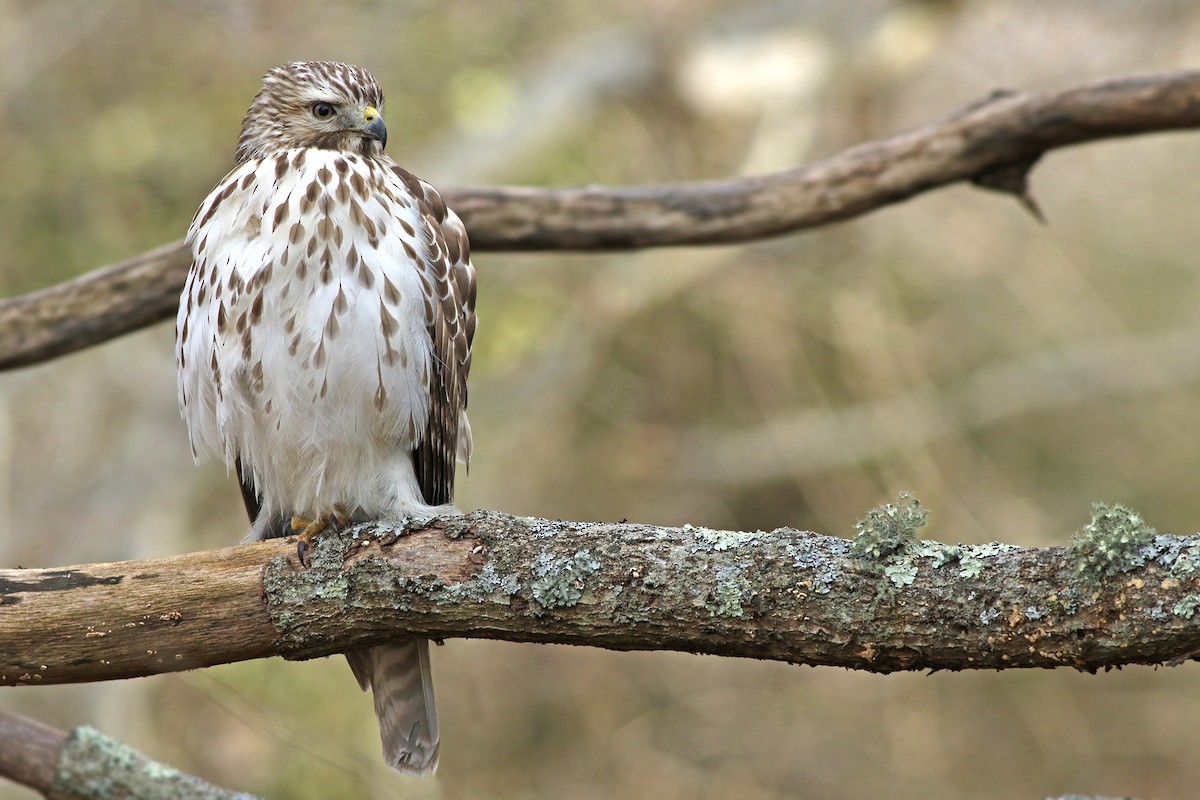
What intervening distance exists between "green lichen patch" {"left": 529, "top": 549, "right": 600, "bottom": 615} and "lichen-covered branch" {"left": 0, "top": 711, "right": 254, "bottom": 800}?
1362 mm

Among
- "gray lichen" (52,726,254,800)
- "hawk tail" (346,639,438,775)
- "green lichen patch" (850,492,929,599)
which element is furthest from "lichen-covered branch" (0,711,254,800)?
"green lichen patch" (850,492,929,599)

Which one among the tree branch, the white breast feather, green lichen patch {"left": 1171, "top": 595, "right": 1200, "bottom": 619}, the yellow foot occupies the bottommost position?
green lichen patch {"left": 1171, "top": 595, "right": 1200, "bottom": 619}

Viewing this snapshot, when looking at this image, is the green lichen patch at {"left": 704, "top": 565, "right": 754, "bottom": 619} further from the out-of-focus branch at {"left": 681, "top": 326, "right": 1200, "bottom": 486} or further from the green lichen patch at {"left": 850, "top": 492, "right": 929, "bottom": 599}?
the out-of-focus branch at {"left": 681, "top": 326, "right": 1200, "bottom": 486}

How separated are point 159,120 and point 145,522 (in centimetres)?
261

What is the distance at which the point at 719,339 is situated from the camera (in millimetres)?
10312

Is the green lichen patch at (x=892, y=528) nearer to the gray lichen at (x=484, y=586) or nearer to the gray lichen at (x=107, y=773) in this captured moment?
the gray lichen at (x=484, y=586)

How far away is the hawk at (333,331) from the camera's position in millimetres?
3547

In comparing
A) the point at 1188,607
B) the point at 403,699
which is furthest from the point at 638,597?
the point at 403,699

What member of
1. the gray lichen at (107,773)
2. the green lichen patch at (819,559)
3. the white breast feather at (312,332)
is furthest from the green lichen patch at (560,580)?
the gray lichen at (107,773)

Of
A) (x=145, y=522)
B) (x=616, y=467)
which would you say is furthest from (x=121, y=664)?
(x=616, y=467)

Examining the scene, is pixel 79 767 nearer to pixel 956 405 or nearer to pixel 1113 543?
pixel 1113 543

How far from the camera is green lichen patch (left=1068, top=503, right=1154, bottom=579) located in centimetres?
239

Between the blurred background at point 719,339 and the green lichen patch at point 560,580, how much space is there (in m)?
6.06

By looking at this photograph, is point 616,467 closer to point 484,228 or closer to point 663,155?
point 663,155
